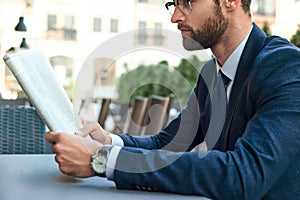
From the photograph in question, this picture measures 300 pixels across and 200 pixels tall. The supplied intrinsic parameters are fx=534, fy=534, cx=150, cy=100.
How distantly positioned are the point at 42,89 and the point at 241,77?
0.47 m

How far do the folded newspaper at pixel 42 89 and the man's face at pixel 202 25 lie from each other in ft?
1.19

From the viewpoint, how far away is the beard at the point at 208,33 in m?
1.37

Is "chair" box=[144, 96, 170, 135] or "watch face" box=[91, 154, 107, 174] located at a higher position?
"watch face" box=[91, 154, 107, 174]

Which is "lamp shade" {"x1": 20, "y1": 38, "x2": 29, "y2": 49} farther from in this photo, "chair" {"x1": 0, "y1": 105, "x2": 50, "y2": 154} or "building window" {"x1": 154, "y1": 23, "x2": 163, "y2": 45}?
"chair" {"x1": 0, "y1": 105, "x2": 50, "y2": 154}

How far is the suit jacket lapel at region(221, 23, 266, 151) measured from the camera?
1242mm

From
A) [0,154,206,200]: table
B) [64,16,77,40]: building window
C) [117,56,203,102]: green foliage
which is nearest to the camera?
[0,154,206,200]: table

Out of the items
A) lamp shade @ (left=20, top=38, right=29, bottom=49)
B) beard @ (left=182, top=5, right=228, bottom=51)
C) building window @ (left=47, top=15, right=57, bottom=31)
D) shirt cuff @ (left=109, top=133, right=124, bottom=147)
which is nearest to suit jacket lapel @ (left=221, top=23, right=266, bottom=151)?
beard @ (left=182, top=5, right=228, bottom=51)

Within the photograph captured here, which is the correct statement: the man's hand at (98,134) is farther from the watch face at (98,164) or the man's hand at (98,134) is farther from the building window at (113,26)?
the building window at (113,26)

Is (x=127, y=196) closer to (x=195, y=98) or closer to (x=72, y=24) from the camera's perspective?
(x=195, y=98)

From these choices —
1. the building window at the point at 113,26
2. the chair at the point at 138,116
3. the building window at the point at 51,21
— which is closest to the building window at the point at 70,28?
the building window at the point at 51,21

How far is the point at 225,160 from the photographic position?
3.22 feet

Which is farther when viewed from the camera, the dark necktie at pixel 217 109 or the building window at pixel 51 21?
the building window at pixel 51 21

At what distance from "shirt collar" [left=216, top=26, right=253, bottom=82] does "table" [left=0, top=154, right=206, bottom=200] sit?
0.48m

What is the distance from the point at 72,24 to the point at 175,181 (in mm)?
11199
